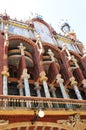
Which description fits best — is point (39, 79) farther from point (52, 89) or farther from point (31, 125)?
point (31, 125)

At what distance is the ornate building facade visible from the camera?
440 inches

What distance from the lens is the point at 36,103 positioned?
1229 cm

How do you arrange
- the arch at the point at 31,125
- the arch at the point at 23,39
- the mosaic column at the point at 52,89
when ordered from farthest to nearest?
the arch at the point at 23,39 < the mosaic column at the point at 52,89 < the arch at the point at 31,125

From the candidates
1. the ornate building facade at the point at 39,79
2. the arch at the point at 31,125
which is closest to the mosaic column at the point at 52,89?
the ornate building facade at the point at 39,79

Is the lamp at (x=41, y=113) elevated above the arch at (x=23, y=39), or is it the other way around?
the arch at (x=23, y=39)

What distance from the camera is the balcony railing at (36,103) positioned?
11291 millimetres

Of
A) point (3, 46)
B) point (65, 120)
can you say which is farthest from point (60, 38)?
point (65, 120)

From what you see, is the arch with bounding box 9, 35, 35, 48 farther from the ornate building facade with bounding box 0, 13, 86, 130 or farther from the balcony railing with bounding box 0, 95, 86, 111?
the balcony railing with bounding box 0, 95, 86, 111

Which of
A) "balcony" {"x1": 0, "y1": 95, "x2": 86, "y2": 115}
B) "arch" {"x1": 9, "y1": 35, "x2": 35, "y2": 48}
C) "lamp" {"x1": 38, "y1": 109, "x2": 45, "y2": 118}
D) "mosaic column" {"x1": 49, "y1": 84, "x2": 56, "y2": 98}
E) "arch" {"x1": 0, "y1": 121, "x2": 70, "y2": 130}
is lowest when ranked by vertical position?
"arch" {"x1": 0, "y1": 121, "x2": 70, "y2": 130}

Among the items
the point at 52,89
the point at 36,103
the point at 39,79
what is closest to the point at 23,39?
the point at 39,79

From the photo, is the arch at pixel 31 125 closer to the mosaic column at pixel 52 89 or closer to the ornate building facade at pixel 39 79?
the ornate building facade at pixel 39 79

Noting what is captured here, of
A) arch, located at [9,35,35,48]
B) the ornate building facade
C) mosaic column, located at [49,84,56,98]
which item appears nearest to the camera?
the ornate building facade

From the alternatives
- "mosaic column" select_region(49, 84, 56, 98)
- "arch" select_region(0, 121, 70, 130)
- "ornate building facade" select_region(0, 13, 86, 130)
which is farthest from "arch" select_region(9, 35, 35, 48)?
"arch" select_region(0, 121, 70, 130)

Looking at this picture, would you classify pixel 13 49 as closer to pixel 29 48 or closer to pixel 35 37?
pixel 29 48
